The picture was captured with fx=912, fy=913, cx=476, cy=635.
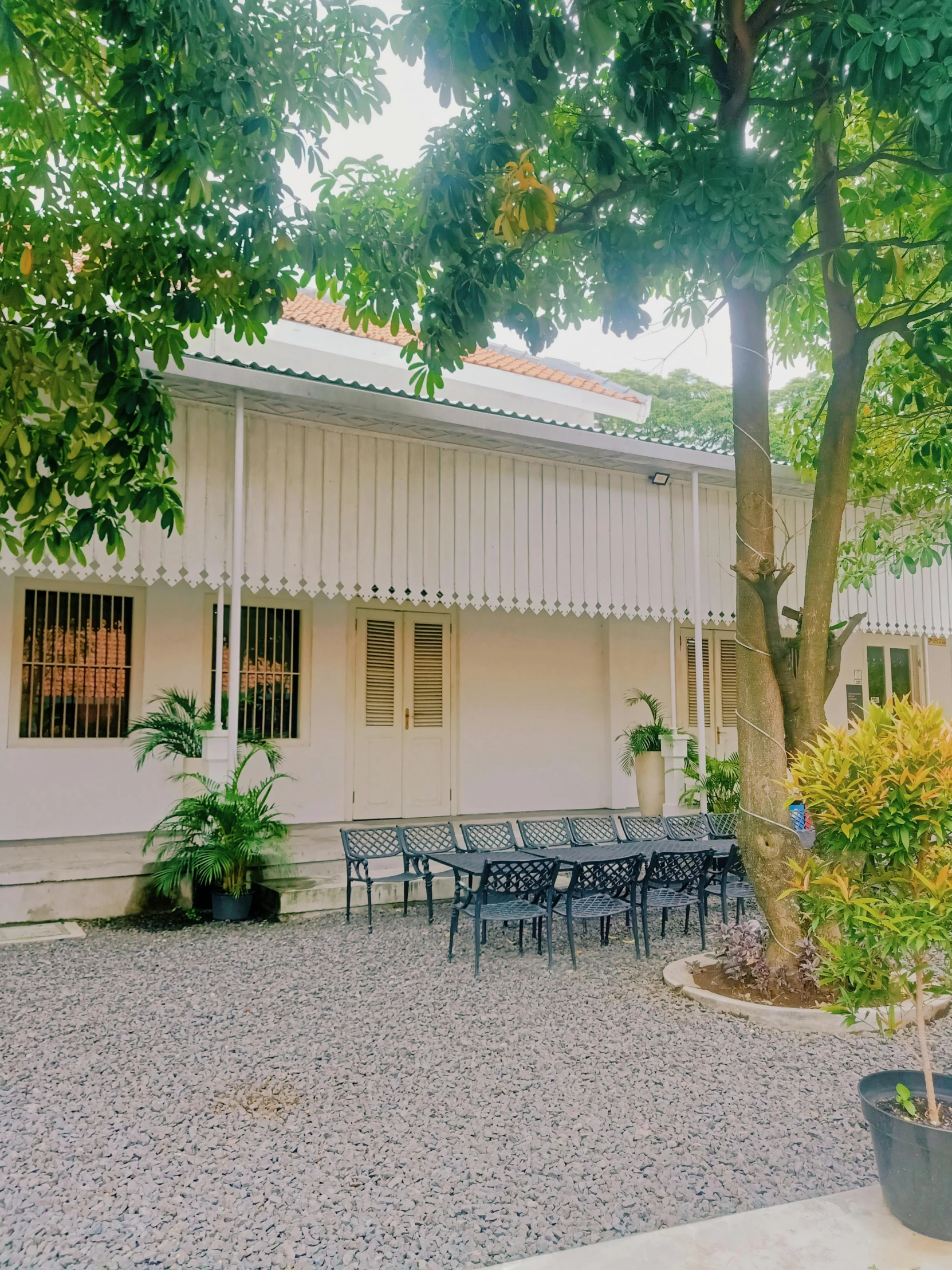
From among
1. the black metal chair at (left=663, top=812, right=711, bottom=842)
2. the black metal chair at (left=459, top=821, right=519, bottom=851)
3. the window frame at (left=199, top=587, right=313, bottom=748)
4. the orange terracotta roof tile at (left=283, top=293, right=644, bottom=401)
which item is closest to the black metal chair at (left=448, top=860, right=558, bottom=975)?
the black metal chair at (left=459, top=821, right=519, bottom=851)

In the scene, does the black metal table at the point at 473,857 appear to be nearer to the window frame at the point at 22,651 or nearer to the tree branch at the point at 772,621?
the tree branch at the point at 772,621

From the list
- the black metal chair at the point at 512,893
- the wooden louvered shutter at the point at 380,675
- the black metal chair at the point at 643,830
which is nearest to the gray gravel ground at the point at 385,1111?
the black metal chair at the point at 512,893

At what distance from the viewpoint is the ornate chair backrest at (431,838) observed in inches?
302

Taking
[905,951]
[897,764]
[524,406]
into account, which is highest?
[524,406]

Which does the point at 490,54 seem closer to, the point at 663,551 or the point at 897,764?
the point at 897,764

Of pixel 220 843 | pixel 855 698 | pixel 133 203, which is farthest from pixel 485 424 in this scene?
pixel 855 698

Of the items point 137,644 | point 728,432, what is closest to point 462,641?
point 137,644

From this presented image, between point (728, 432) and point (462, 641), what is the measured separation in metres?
20.8

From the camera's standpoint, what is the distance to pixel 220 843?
7383mm

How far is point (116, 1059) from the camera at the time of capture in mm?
4516

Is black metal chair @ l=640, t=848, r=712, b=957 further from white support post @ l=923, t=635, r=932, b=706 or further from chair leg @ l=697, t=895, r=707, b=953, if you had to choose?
white support post @ l=923, t=635, r=932, b=706

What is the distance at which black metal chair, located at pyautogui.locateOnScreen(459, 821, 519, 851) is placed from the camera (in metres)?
7.66

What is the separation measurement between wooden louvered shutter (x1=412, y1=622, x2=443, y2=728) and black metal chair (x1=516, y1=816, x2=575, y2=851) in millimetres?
3231

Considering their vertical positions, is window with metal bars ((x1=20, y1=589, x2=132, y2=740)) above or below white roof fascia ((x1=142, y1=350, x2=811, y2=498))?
below
